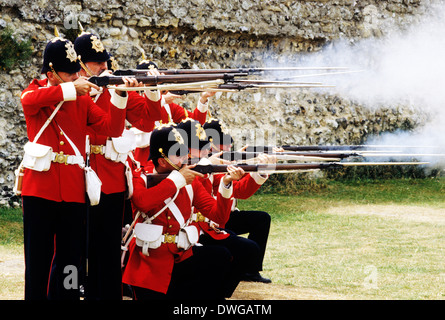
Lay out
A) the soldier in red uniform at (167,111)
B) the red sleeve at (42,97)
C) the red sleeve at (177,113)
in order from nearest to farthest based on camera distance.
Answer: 1. the red sleeve at (42,97)
2. the soldier in red uniform at (167,111)
3. the red sleeve at (177,113)

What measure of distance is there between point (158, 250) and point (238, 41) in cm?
876

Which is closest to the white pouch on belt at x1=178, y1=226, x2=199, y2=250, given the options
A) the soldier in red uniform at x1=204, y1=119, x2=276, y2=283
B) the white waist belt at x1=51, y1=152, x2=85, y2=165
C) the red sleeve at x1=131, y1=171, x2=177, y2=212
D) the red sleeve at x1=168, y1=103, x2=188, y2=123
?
the red sleeve at x1=131, y1=171, x2=177, y2=212

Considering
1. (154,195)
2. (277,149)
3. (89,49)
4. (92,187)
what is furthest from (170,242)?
(277,149)

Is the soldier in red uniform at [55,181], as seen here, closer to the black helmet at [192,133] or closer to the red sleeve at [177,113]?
the black helmet at [192,133]

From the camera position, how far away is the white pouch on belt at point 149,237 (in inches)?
179

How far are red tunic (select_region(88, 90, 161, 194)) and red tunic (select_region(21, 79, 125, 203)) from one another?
0.48 metres

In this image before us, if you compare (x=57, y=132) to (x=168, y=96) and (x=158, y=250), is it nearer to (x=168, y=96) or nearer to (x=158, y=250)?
(x=158, y=250)

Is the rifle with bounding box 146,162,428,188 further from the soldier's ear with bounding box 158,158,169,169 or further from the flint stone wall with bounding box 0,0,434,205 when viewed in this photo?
the flint stone wall with bounding box 0,0,434,205

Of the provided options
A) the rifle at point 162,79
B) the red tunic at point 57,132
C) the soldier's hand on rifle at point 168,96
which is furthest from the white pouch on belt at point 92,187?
the soldier's hand on rifle at point 168,96

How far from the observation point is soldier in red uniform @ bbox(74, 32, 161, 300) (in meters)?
5.00

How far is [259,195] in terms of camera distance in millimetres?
12398

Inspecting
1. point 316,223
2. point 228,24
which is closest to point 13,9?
point 228,24

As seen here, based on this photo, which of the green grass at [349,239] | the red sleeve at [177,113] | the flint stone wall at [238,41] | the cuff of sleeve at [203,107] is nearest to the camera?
the green grass at [349,239]

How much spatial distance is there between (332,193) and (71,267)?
29.9ft
